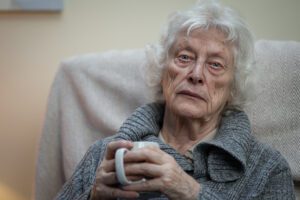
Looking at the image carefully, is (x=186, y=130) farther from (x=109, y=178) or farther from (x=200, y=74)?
(x=109, y=178)

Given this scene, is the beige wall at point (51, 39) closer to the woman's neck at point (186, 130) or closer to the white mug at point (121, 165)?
the woman's neck at point (186, 130)

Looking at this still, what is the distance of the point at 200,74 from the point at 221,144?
192 mm

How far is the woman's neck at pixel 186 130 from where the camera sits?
1.14m

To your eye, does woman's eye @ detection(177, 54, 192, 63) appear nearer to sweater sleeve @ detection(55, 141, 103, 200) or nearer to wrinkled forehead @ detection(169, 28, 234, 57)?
wrinkled forehead @ detection(169, 28, 234, 57)

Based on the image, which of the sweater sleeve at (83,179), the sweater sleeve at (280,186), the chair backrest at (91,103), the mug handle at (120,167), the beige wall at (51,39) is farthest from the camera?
the beige wall at (51,39)

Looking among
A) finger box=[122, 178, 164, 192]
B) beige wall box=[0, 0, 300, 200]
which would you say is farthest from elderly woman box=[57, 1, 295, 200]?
beige wall box=[0, 0, 300, 200]

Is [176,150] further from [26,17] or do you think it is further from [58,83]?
[26,17]

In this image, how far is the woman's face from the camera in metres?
1.08

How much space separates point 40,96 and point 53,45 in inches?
8.3

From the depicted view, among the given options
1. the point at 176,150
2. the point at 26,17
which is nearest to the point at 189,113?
the point at 176,150

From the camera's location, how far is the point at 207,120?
1.15 meters

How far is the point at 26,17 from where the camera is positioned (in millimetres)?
1564

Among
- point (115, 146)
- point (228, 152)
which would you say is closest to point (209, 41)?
point (228, 152)

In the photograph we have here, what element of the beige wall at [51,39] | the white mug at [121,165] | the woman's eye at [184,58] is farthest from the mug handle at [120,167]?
the beige wall at [51,39]
